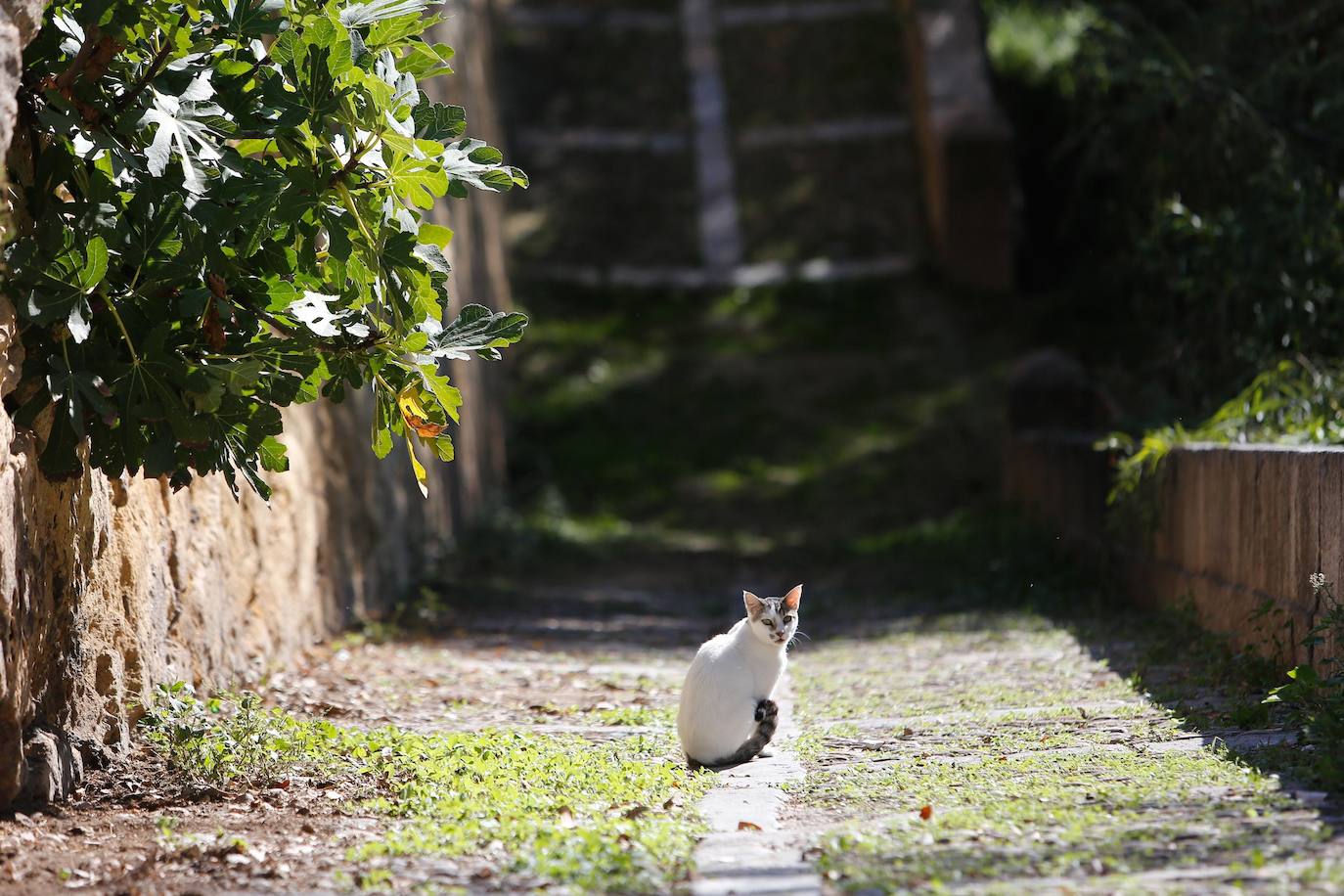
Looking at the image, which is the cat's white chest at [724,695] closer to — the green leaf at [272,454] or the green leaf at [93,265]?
the green leaf at [272,454]

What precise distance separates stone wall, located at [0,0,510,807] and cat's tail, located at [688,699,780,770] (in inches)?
78.5

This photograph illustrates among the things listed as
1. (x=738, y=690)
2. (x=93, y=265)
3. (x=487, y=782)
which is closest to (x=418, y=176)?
(x=93, y=265)

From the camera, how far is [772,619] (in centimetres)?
506

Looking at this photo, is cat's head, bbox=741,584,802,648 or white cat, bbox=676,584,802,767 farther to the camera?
cat's head, bbox=741,584,802,648

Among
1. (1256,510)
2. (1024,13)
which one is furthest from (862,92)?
(1256,510)

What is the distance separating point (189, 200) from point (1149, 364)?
729 centimetres

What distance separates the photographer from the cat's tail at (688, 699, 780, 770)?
16.1 ft

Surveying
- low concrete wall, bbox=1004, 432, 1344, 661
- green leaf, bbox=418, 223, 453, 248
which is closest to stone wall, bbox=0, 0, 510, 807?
green leaf, bbox=418, 223, 453, 248

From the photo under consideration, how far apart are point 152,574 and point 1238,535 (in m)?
4.43

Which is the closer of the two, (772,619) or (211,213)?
(211,213)

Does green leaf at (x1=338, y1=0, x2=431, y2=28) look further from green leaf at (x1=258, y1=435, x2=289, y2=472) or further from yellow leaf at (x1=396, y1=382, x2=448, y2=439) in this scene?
green leaf at (x1=258, y1=435, x2=289, y2=472)

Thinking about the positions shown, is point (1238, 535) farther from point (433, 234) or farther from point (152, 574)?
point (152, 574)

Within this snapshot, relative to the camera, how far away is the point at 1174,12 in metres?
10.1

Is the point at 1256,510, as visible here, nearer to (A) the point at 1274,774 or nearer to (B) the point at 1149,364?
(A) the point at 1274,774
